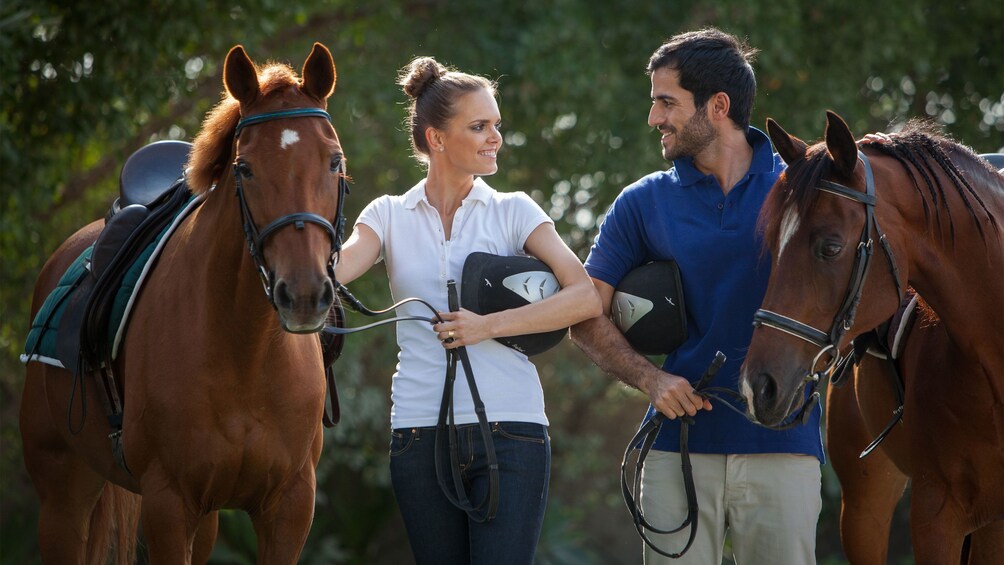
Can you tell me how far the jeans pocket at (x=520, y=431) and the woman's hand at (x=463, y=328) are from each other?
0.25m

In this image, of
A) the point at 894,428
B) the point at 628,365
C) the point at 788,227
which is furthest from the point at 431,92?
the point at 894,428

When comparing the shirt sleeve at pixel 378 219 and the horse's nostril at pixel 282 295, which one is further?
the shirt sleeve at pixel 378 219

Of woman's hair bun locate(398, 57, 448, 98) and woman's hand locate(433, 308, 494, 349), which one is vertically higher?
woman's hair bun locate(398, 57, 448, 98)

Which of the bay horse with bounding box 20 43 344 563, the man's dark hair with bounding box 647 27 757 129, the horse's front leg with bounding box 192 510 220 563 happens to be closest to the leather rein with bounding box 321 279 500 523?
the bay horse with bounding box 20 43 344 563

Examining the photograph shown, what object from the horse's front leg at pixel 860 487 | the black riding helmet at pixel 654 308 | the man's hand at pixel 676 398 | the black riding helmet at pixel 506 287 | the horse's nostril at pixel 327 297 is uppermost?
the horse's nostril at pixel 327 297

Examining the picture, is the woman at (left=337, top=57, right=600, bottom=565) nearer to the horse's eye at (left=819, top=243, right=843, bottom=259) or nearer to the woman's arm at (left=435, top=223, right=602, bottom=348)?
the woman's arm at (left=435, top=223, right=602, bottom=348)

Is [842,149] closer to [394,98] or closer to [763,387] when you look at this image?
[763,387]

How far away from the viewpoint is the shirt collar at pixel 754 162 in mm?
3498

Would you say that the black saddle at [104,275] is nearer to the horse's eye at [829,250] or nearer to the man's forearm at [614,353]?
the man's forearm at [614,353]

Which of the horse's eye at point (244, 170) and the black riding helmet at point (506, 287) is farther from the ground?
the horse's eye at point (244, 170)

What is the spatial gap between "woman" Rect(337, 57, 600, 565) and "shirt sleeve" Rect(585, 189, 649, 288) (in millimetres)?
309

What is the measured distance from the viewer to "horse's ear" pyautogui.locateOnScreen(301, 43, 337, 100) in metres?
3.22

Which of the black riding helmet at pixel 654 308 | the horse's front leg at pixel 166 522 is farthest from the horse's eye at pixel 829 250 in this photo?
the horse's front leg at pixel 166 522

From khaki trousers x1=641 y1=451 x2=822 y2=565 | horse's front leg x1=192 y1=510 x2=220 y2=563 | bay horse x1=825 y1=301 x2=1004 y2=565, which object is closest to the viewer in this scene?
khaki trousers x1=641 y1=451 x2=822 y2=565
